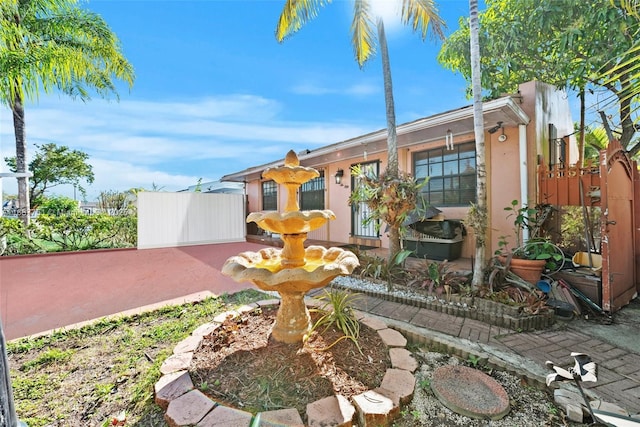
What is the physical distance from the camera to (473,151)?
5801mm

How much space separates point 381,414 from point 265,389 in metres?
0.81

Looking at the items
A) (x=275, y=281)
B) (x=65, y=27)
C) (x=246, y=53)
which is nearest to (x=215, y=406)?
(x=275, y=281)

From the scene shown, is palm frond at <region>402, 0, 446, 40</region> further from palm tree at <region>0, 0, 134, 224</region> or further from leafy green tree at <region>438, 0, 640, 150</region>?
palm tree at <region>0, 0, 134, 224</region>

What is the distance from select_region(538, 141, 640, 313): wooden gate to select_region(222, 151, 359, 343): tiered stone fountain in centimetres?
346

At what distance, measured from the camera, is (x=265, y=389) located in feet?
6.10

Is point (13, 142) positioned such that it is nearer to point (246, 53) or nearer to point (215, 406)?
point (246, 53)

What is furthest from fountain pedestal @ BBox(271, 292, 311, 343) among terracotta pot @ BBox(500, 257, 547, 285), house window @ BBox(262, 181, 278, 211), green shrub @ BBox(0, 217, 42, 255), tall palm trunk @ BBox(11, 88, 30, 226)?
tall palm trunk @ BBox(11, 88, 30, 226)

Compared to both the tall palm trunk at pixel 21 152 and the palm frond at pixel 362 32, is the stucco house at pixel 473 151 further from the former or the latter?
the tall palm trunk at pixel 21 152

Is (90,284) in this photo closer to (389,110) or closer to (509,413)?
(509,413)

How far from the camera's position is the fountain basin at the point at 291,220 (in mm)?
2086

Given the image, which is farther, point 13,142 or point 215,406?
point 13,142

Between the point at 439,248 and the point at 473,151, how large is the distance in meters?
2.28

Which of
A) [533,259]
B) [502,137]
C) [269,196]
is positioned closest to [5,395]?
[533,259]

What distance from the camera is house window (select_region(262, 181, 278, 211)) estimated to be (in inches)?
479
